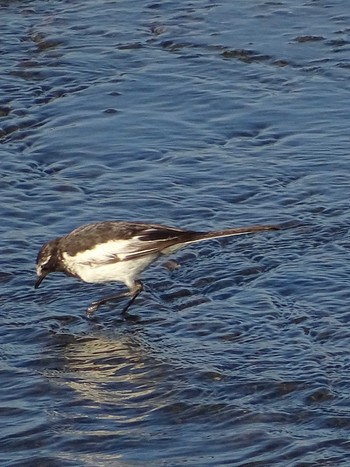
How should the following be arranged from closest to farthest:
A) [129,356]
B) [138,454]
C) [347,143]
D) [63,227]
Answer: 1. [138,454]
2. [129,356]
3. [63,227]
4. [347,143]

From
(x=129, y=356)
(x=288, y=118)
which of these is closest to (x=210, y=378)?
Answer: (x=129, y=356)

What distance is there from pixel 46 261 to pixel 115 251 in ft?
1.63

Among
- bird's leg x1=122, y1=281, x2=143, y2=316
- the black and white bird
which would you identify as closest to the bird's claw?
the black and white bird

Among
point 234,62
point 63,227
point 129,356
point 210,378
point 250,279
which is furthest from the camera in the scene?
point 234,62

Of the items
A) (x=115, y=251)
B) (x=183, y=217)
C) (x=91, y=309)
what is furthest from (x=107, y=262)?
(x=183, y=217)

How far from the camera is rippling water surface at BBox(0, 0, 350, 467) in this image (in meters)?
8.70

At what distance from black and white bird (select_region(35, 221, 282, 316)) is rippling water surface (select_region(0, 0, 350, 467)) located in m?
0.22

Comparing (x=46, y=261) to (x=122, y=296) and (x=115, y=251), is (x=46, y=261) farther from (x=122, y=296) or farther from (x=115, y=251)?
(x=122, y=296)

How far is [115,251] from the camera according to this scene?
10578mm

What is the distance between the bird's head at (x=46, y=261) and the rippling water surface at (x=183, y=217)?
0.19 meters

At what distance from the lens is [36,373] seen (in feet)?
31.2

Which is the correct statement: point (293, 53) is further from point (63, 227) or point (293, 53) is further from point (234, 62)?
point (63, 227)

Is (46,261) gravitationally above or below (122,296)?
above

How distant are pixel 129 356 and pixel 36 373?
678 mm
